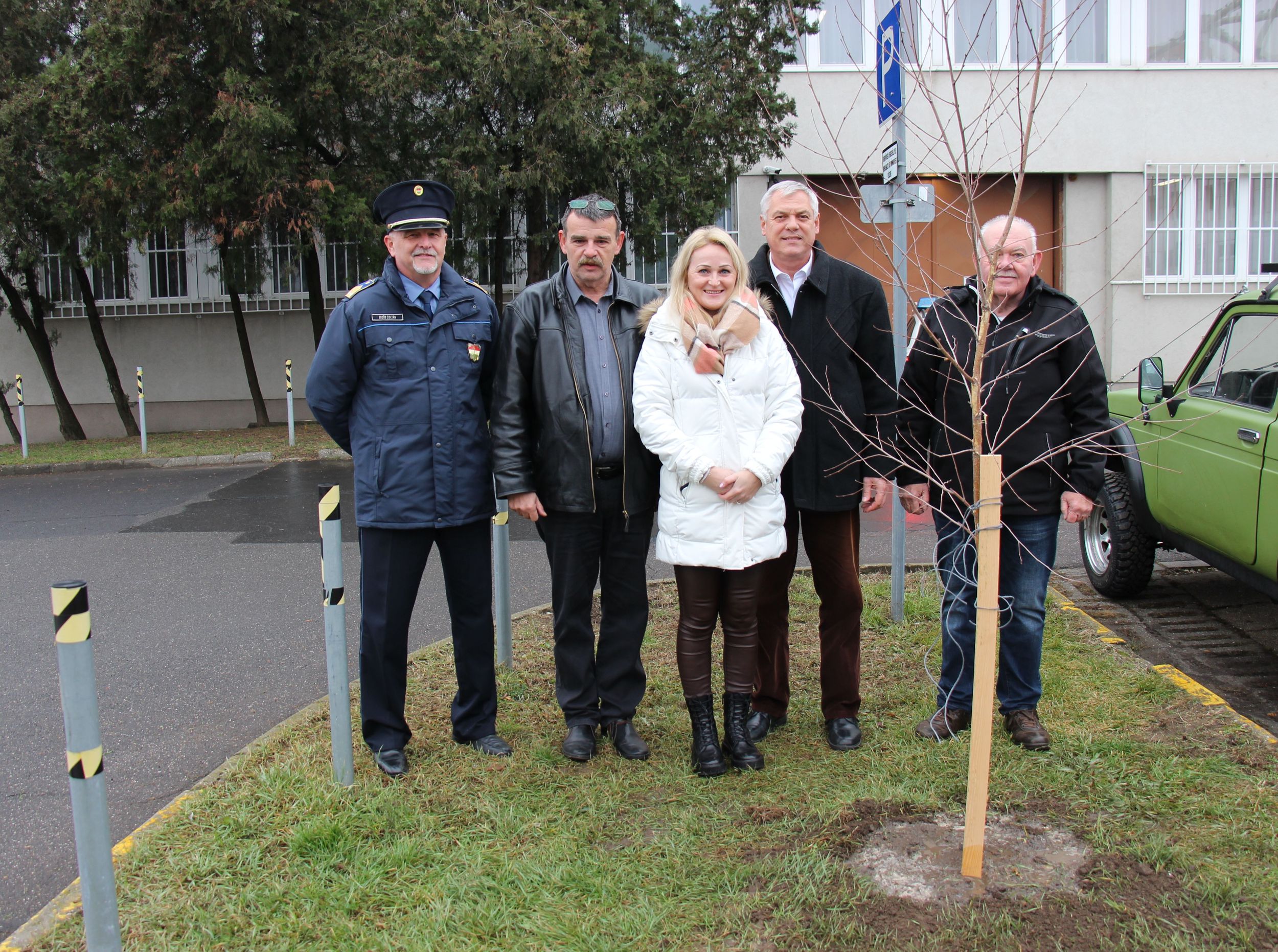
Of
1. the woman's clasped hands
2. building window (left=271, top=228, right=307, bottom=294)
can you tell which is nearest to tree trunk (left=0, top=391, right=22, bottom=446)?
building window (left=271, top=228, right=307, bottom=294)

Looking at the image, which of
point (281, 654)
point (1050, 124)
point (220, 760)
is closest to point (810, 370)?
point (220, 760)

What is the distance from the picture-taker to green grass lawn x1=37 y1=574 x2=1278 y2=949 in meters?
2.73

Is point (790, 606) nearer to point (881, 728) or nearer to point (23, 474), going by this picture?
point (881, 728)

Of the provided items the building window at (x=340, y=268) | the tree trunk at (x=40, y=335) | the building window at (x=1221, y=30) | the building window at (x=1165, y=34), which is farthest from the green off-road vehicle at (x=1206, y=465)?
the tree trunk at (x=40, y=335)

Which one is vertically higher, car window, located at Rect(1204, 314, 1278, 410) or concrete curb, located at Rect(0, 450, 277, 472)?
car window, located at Rect(1204, 314, 1278, 410)

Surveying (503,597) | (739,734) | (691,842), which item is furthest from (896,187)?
(691,842)

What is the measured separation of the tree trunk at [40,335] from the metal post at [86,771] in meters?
17.1

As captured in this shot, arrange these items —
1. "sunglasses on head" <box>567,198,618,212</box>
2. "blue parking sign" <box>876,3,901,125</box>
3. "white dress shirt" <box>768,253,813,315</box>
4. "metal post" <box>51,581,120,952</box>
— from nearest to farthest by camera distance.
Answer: "metal post" <box>51,581,120,952</box> → "sunglasses on head" <box>567,198,618,212</box> → "white dress shirt" <box>768,253,813,315</box> → "blue parking sign" <box>876,3,901,125</box>

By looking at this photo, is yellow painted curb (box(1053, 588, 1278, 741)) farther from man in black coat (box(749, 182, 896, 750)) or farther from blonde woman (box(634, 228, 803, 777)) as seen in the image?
blonde woman (box(634, 228, 803, 777))

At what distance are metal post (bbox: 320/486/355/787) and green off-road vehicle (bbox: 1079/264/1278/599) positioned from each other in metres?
2.81

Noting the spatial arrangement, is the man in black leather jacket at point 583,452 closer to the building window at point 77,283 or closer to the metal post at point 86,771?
the metal post at point 86,771

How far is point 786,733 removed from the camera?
4141 mm

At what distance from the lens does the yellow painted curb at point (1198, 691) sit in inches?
155

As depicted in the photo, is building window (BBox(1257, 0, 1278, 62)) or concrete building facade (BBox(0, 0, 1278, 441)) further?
building window (BBox(1257, 0, 1278, 62))
